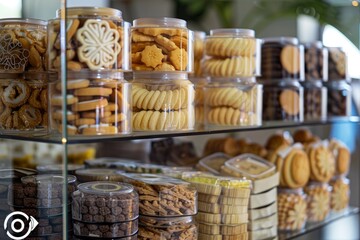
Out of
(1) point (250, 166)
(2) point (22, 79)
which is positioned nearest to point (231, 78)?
(1) point (250, 166)

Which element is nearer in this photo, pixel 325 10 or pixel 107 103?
pixel 107 103

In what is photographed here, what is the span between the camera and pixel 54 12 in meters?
0.82

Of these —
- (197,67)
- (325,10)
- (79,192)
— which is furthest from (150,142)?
(325,10)

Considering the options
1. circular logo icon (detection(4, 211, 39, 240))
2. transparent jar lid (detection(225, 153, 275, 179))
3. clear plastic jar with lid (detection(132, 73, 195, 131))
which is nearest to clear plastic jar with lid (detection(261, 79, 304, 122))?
transparent jar lid (detection(225, 153, 275, 179))

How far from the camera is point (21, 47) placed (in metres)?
0.85

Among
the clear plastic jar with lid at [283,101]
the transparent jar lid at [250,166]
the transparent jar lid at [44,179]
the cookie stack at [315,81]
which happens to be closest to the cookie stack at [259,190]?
the transparent jar lid at [250,166]

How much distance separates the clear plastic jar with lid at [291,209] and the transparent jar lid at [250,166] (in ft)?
0.33

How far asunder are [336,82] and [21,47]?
831 mm

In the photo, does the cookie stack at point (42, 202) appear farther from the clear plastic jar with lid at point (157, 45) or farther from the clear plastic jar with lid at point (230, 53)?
the clear plastic jar with lid at point (230, 53)

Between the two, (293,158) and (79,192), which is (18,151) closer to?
(79,192)

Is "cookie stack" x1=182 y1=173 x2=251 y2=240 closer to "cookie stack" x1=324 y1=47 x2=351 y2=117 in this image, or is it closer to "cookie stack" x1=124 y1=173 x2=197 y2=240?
"cookie stack" x1=124 y1=173 x2=197 y2=240

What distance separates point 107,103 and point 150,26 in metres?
0.18

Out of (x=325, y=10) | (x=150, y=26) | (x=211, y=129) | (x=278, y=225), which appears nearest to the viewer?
(x=150, y=26)

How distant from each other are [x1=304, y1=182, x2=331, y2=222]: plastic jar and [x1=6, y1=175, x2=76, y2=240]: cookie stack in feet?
2.08
